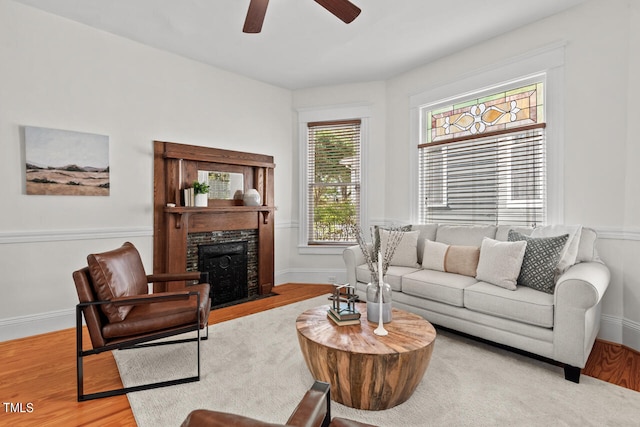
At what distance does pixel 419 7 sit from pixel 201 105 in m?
2.76

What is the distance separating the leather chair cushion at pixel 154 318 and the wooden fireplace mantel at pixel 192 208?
4.62 feet

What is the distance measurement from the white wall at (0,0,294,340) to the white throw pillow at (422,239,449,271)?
9.74ft

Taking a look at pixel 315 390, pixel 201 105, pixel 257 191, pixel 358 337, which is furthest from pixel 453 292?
pixel 201 105

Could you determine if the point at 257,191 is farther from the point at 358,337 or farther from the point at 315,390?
the point at 315,390

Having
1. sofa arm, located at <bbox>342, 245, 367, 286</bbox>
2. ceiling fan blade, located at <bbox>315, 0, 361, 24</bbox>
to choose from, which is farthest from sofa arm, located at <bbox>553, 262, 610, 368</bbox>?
ceiling fan blade, located at <bbox>315, 0, 361, 24</bbox>

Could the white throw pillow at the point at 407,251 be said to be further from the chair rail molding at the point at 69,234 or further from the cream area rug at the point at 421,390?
the chair rail molding at the point at 69,234

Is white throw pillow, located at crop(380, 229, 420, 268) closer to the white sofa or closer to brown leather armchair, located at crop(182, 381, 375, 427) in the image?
the white sofa

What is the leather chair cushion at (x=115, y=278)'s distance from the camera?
7.19ft

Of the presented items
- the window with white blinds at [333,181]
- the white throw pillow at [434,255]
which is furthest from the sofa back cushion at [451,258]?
the window with white blinds at [333,181]

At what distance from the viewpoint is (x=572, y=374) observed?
2.22 m

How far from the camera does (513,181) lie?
3541mm

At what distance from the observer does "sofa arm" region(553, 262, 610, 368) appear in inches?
83.8

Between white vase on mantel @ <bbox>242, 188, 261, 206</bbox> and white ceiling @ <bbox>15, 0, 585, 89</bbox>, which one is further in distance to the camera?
white vase on mantel @ <bbox>242, 188, 261, 206</bbox>

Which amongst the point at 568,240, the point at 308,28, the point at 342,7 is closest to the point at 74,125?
the point at 308,28
